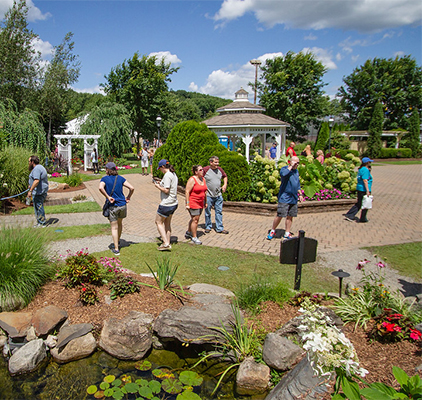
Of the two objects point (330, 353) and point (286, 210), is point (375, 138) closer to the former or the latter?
point (286, 210)

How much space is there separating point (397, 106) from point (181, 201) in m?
45.1

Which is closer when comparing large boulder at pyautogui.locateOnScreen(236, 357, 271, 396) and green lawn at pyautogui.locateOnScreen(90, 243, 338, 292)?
large boulder at pyautogui.locateOnScreen(236, 357, 271, 396)

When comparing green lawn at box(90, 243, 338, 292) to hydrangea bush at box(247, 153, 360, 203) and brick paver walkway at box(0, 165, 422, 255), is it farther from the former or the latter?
hydrangea bush at box(247, 153, 360, 203)

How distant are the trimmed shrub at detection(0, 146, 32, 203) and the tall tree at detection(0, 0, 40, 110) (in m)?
13.9

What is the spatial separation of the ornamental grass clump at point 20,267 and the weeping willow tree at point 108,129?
67.8 ft

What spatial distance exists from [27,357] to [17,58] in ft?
77.9

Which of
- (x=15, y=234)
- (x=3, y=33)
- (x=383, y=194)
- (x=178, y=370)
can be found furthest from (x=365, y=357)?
(x=3, y=33)

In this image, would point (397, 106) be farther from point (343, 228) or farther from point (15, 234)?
point (15, 234)

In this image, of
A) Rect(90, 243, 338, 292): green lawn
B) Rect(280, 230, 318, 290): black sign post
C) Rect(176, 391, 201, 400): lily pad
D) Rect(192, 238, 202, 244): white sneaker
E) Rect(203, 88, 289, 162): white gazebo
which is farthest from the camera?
Rect(203, 88, 289, 162): white gazebo

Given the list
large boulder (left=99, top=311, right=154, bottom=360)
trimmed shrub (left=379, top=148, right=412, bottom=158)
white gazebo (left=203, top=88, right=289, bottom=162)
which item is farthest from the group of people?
trimmed shrub (left=379, top=148, right=412, bottom=158)

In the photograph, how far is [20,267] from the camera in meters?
4.42

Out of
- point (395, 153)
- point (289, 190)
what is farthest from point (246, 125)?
point (395, 153)

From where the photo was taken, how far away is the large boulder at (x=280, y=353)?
3453 mm

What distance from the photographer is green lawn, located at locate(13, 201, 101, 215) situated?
10062mm
